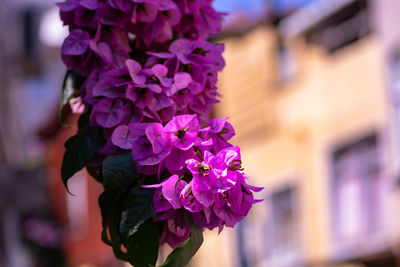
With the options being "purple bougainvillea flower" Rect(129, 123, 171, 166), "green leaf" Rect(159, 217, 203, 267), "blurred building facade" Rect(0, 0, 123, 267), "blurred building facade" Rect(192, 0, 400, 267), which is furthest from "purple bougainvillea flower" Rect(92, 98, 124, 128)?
"blurred building facade" Rect(0, 0, 123, 267)

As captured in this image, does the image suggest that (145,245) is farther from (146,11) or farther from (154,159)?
(146,11)

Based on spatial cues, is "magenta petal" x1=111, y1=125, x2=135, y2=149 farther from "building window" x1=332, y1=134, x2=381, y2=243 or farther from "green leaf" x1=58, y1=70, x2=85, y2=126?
"building window" x1=332, y1=134, x2=381, y2=243

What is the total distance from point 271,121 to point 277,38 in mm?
1670

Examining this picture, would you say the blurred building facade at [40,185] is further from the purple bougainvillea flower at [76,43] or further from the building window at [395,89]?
the purple bougainvillea flower at [76,43]

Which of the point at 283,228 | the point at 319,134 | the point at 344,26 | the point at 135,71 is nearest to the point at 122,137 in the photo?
the point at 135,71

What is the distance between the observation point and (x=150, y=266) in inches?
77.4

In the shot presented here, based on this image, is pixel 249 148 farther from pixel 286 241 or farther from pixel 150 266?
pixel 150 266

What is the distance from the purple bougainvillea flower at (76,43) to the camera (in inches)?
87.3

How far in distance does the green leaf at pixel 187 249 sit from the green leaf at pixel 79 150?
37 cm

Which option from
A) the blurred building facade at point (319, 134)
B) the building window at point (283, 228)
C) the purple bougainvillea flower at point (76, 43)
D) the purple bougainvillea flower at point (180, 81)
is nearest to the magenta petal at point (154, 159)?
the purple bougainvillea flower at point (180, 81)

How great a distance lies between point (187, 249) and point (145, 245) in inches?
4.2

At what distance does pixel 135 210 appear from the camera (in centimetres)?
198


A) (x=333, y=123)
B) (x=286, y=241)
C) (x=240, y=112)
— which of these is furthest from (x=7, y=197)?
(x=333, y=123)

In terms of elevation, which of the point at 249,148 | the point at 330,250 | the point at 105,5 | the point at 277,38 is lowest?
the point at 330,250
